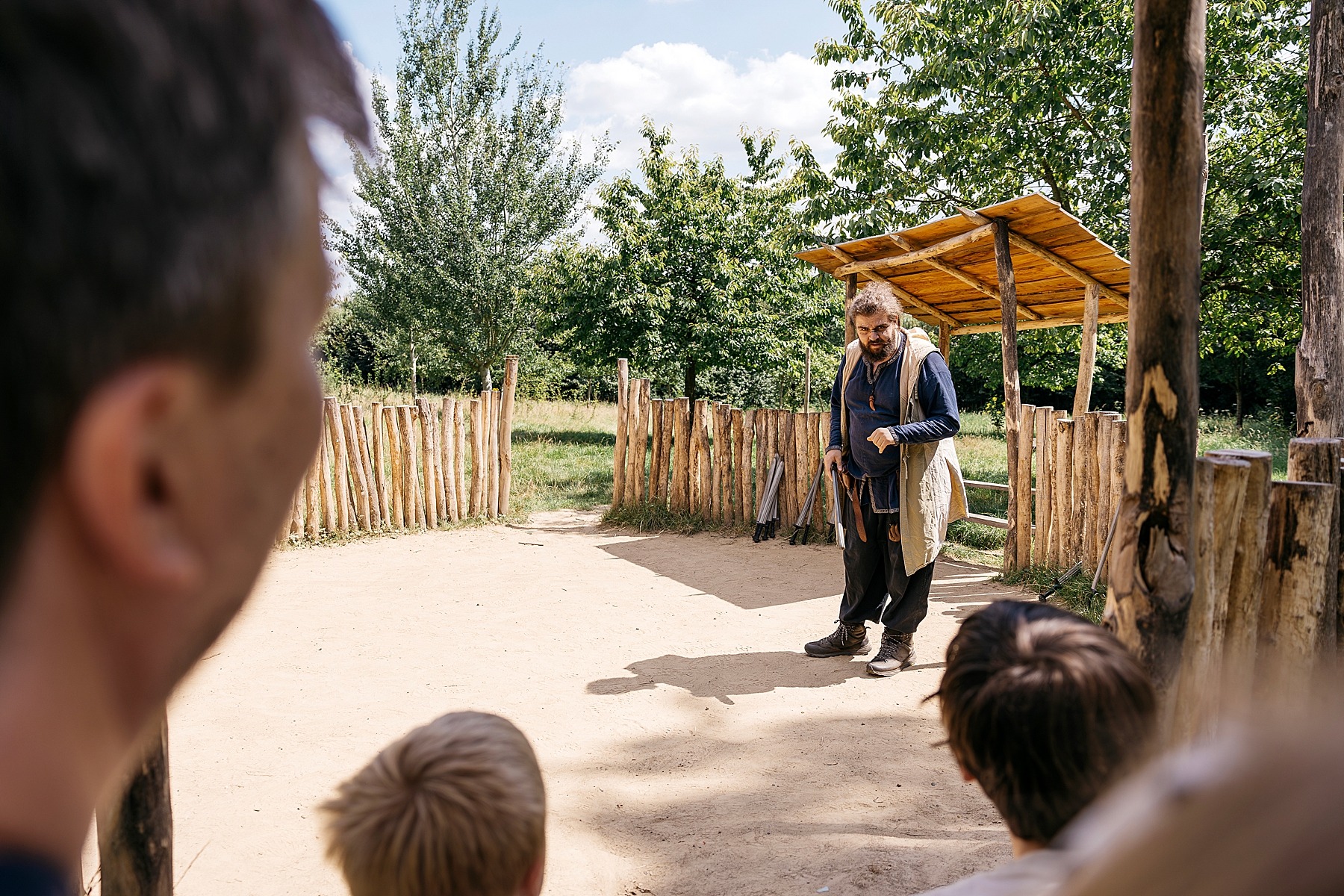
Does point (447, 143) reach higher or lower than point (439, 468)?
higher

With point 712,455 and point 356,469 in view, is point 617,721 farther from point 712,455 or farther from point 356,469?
point 356,469

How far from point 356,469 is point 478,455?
143 cm

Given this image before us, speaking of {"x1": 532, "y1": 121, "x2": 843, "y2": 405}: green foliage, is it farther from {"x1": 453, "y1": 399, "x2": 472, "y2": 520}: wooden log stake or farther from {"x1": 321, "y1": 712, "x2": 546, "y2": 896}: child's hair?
{"x1": 321, "y1": 712, "x2": 546, "y2": 896}: child's hair

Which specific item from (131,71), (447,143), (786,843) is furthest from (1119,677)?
(447,143)

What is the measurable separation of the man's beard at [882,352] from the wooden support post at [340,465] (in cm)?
585

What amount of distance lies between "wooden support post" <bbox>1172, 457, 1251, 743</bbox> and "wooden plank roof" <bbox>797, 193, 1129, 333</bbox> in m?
4.02

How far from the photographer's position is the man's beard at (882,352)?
16.3ft

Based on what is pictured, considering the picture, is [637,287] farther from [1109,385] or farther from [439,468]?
[1109,385]

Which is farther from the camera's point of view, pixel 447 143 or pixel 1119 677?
pixel 447 143

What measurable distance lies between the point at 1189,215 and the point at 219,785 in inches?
160

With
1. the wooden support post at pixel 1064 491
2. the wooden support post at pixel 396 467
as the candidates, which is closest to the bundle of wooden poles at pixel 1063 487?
the wooden support post at pixel 1064 491

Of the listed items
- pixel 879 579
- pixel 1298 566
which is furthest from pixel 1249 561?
pixel 879 579

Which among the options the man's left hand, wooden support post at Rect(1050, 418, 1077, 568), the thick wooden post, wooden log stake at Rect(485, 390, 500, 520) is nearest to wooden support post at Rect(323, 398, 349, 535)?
wooden log stake at Rect(485, 390, 500, 520)

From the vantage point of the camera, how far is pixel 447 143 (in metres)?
21.1
